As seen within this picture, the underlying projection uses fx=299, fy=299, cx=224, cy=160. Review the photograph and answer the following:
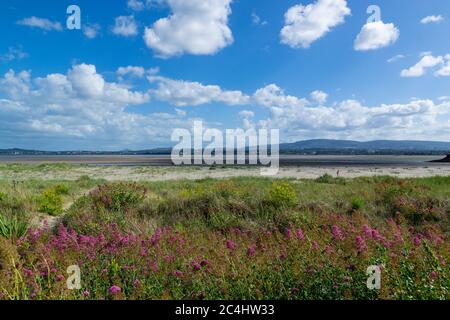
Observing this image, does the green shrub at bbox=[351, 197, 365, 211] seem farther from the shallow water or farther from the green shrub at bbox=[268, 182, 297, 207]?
the shallow water

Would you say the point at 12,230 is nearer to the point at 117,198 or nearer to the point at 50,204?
the point at 117,198

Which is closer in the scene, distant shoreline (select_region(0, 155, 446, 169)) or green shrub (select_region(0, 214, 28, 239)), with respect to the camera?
green shrub (select_region(0, 214, 28, 239))

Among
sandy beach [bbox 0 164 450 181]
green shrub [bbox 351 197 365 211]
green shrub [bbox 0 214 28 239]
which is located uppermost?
green shrub [bbox 0 214 28 239]

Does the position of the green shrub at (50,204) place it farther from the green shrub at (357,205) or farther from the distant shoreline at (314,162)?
the distant shoreline at (314,162)

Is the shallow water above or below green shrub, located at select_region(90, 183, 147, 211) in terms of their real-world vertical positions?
below

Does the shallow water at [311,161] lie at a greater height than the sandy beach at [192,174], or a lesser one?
greater

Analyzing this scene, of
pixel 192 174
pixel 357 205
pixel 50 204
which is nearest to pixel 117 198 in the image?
pixel 50 204

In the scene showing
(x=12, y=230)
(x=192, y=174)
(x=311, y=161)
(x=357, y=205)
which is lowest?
(x=192, y=174)

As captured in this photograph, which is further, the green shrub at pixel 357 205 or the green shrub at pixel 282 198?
the green shrub at pixel 357 205

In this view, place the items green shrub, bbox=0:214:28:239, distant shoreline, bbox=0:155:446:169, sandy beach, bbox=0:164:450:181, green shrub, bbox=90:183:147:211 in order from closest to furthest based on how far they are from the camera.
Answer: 1. green shrub, bbox=0:214:28:239
2. green shrub, bbox=90:183:147:211
3. sandy beach, bbox=0:164:450:181
4. distant shoreline, bbox=0:155:446:169

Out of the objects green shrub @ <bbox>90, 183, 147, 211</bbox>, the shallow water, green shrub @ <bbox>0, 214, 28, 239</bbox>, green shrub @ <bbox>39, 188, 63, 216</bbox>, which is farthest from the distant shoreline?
green shrub @ <bbox>0, 214, 28, 239</bbox>

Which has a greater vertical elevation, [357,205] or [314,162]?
[357,205]

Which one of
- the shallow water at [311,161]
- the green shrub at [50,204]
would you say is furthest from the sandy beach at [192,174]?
the green shrub at [50,204]

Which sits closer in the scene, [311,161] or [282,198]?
[282,198]
